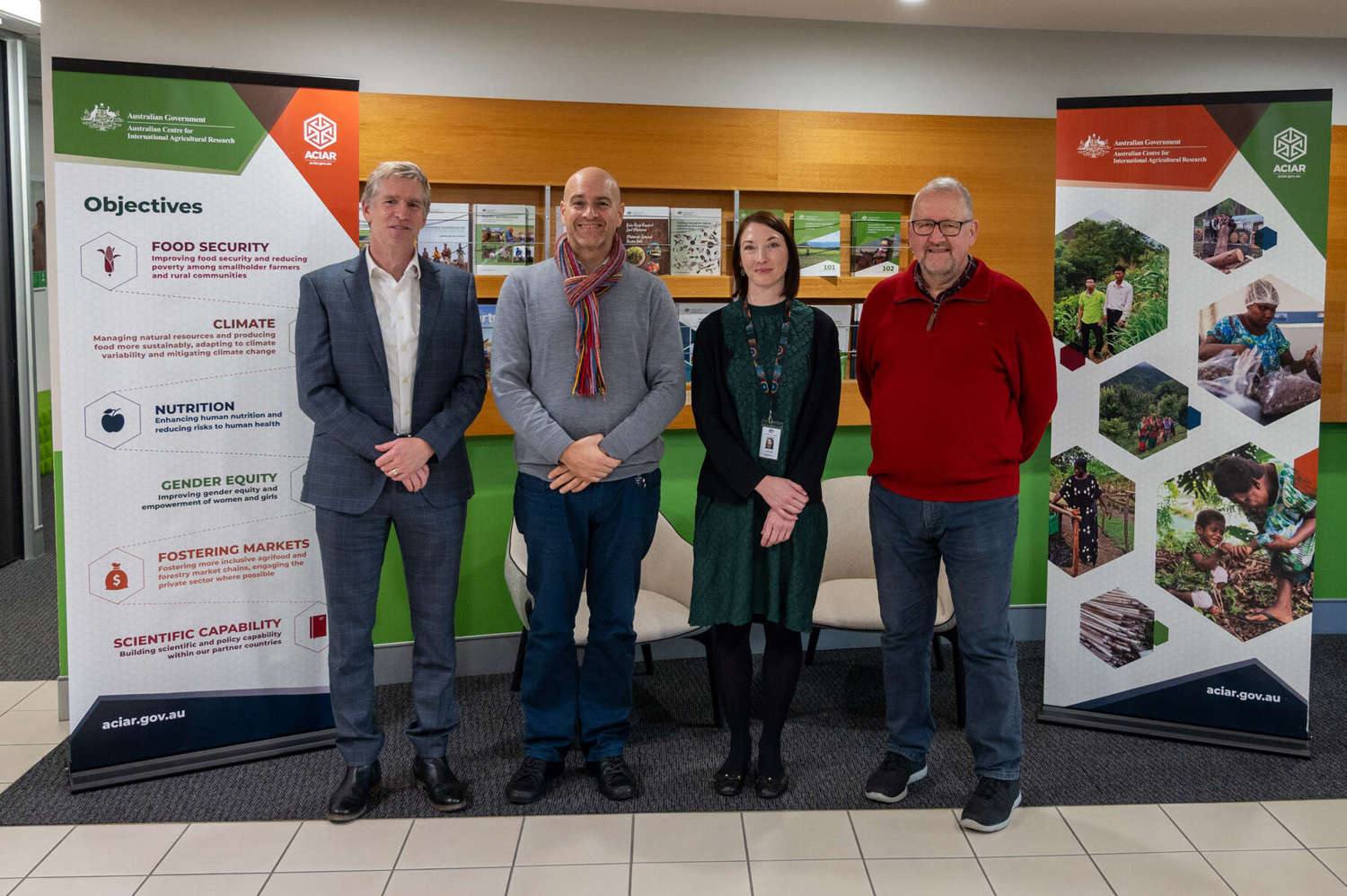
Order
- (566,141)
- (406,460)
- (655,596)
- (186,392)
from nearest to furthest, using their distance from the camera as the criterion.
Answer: (406,460), (186,392), (655,596), (566,141)

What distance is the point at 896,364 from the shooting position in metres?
2.94

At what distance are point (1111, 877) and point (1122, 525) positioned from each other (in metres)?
1.31

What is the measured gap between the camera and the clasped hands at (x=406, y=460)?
2881 mm

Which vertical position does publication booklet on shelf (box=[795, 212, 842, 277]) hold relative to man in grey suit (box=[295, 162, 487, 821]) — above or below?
above

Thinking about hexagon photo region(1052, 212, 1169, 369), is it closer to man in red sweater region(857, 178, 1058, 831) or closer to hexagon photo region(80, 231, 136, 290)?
man in red sweater region(857, 178, 1058, 831)

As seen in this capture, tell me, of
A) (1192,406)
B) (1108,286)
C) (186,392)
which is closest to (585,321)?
(186,392)

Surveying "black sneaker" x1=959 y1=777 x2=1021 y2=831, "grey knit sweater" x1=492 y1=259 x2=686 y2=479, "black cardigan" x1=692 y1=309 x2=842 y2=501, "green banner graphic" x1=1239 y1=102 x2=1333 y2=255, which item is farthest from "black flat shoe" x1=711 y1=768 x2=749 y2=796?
"green banner graphic" x1=1239 y1=102 x2=1333 y2=255

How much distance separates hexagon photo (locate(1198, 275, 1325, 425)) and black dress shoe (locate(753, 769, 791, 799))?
1.96 meters

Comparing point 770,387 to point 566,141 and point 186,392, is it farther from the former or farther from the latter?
point 186,392

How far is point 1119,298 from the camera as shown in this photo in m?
3.49

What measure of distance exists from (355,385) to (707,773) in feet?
5.42

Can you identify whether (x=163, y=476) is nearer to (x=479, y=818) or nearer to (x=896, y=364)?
(x=479, y=818)

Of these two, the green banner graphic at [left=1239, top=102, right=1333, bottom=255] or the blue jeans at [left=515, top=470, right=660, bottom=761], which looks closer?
the blue jeans at [left=515, top=470, right=660, bottom=761]

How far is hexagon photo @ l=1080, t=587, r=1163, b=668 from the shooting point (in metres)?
3.57
